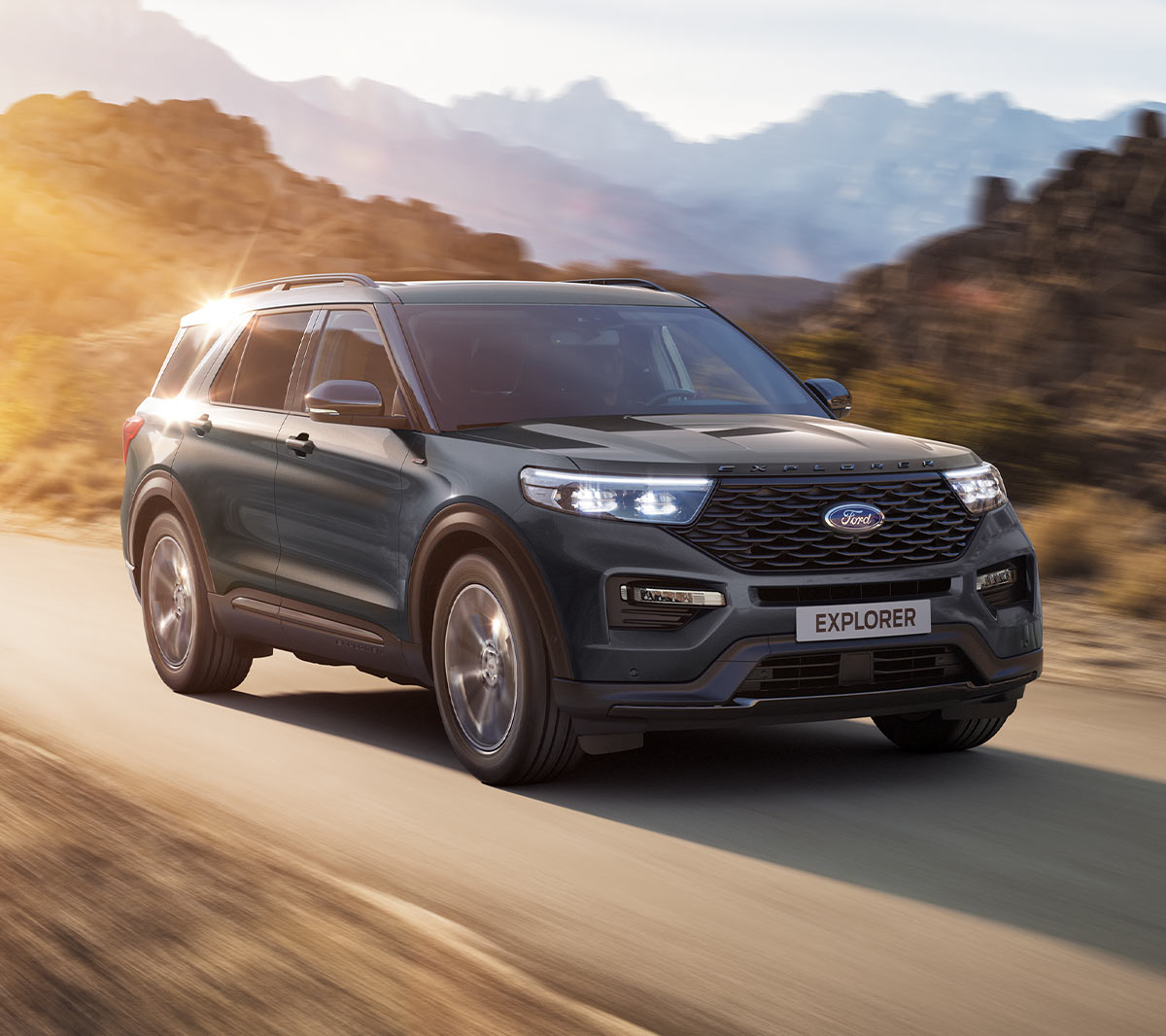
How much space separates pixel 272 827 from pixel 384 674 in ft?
4.52

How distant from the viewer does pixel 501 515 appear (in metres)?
6.01

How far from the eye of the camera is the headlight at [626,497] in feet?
18.7

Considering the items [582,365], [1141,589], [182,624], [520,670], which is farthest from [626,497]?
[1141,589]

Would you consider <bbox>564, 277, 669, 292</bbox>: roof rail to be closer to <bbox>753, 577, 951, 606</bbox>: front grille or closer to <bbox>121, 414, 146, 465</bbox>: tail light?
<bbox>121, 414, 146, 465</bbox>: tail light

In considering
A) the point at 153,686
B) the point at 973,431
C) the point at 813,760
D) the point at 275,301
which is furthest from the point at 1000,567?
the point at 973,431

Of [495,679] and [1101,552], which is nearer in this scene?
[495,679]

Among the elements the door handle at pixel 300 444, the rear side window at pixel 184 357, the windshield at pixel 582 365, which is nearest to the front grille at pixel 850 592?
the windshield at pixel 582 365

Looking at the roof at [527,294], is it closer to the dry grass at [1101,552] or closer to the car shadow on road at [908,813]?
the car shadow on road at [908,813]

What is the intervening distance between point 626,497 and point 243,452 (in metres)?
2.63

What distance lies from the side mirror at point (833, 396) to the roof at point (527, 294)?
0.69m

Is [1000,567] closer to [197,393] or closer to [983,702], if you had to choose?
[983,702]

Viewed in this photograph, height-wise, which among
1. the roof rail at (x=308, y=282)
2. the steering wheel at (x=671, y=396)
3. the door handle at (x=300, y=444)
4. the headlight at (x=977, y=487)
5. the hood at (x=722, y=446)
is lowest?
the headlight at (x=977, y=487)

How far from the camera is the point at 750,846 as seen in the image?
5.39 metres

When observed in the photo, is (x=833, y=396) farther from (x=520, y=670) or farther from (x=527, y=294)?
(x=520, y=670)
